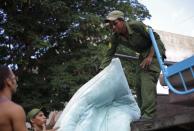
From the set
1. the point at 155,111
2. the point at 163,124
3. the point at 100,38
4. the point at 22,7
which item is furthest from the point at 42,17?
the point at 163,124

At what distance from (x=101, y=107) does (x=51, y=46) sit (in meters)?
6.75

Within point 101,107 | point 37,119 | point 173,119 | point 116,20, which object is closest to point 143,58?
point 116,20

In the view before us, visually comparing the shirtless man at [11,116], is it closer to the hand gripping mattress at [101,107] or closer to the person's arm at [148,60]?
the hand gripping mattress at [101,107]

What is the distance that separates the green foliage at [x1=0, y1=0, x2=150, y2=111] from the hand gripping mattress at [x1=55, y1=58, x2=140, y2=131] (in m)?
5.57

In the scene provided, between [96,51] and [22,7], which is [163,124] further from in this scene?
[22,7]

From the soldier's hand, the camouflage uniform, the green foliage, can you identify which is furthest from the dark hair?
the green foliage

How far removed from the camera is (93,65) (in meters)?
8.86

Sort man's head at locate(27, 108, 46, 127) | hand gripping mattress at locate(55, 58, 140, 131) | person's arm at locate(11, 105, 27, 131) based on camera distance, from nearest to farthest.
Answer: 1. person's arm at locate(11, 105, 27, 131)
2. hand gripping mattress at locate(55, 58, 140, 131)
3. man's head at locate(27, 108, 46, 127)

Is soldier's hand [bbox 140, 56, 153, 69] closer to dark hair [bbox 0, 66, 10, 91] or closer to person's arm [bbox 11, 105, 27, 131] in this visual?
dark hair [bbox 0, 66, 10, 91]

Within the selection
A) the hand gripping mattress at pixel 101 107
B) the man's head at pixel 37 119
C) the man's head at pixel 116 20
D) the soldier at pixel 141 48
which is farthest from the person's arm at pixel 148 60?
the man's head at pixel 37 119

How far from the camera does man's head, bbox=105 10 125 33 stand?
3.34 m

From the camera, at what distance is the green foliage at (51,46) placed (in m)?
8.84

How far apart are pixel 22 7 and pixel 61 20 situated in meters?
0.95

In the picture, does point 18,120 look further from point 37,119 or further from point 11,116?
point 37,119
